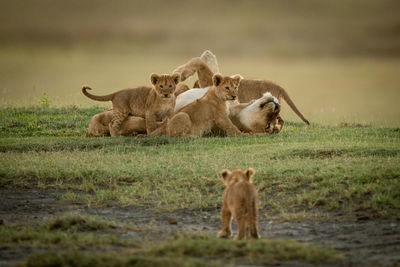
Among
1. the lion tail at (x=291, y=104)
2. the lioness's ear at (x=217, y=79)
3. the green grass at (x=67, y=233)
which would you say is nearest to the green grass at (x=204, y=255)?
the green grass at (x=67, y=233)

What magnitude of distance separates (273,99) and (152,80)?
2.04 metres

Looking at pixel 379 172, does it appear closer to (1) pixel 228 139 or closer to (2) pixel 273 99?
(1) pixel 228 139

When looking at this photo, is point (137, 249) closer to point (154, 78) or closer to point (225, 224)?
point (225, 224)

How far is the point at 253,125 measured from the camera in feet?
42.1

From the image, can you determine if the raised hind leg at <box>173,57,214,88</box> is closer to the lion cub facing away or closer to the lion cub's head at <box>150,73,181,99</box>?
the lion cub's head at <box>150,73,181,99</box>

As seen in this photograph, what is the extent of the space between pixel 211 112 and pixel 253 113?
81 cm

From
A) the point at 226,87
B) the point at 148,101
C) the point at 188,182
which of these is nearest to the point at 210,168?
the point at 188,182

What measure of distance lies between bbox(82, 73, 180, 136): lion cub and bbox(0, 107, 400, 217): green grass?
548mm

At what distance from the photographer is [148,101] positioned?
12.5m

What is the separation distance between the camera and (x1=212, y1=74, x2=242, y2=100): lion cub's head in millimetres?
12391

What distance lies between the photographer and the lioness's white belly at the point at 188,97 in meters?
13.1

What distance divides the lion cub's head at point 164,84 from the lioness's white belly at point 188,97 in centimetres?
81

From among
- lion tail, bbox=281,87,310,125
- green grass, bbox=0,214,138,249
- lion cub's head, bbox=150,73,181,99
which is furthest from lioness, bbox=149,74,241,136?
green grass, bbox=0,214,138,249

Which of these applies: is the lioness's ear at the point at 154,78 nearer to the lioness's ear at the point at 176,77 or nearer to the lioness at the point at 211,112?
the lioness's ear at the point at 176,77
